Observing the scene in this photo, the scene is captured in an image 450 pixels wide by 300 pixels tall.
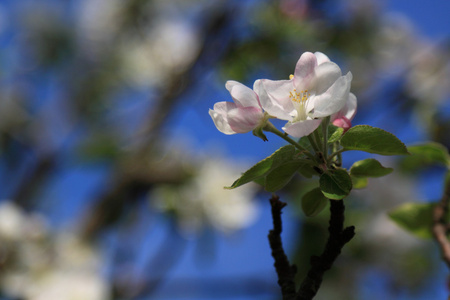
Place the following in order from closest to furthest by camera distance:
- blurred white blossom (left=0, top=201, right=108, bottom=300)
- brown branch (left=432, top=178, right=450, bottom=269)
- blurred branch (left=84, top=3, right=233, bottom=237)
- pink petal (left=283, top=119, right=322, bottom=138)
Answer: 1. pink petal (left=283, top=119, right=322, bottom=138)
2. brown branch (left=432, top=178, right=450, bottom=269)
3. blurred white blossom (left=0, top=201, right=108, bottom=300)
4. blurred branch (left=84, top=3, right=233, bottom=237)

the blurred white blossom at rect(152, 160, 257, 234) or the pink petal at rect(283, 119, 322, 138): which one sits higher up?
the blurred white blossom at rect(152, 160, 257, 234)

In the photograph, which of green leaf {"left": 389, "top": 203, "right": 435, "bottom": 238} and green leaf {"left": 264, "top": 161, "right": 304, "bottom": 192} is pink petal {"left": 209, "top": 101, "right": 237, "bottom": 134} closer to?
green leaf {"left": 264, "top": 161, "right": 304, "bottom": 192}

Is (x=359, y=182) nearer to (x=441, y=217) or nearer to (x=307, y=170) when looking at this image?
(x=307, y=170)

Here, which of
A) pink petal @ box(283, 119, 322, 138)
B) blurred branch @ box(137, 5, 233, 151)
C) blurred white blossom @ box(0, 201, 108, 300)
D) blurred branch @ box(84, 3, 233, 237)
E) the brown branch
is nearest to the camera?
pink petal @ box(283, 119, 322, 138)

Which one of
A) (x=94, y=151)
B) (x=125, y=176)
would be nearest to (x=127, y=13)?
(x=94, y=151)

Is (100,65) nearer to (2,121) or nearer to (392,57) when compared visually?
(2,121)

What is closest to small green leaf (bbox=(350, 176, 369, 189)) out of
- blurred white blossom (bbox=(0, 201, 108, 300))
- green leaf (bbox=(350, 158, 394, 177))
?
green leaf (bbox=(350, 158, 394, 177))

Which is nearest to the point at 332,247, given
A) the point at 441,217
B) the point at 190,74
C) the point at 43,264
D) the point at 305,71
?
the point at 305,71

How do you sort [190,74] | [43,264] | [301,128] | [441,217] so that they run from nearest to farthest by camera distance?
[301,128] → [441,217] → [43,264] → [190,74]
